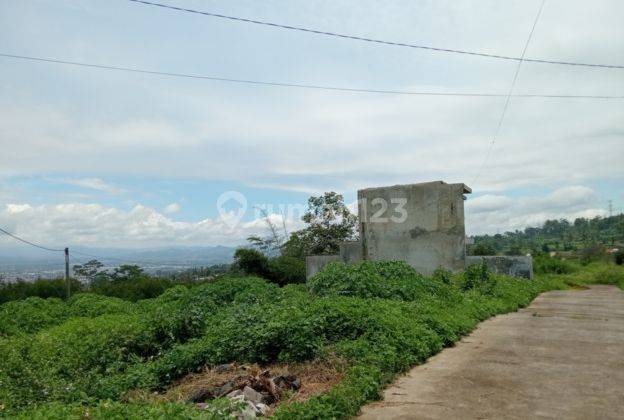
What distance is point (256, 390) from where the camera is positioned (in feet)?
16.7

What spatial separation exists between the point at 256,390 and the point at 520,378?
109 inches

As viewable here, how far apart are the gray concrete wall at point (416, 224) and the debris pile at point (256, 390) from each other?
33.9ft

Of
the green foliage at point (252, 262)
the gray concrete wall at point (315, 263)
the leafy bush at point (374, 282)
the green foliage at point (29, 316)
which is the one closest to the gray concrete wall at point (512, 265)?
the gray concrete wall at point (315, 263)

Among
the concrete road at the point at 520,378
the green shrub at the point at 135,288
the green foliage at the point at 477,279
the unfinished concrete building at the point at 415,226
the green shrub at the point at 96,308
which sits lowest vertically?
the green shrub at the point at 135,288

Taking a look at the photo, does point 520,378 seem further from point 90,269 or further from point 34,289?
point 90,269

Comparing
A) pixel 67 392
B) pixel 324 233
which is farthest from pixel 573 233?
pixel 67 392

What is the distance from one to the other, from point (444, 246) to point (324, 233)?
1072cm

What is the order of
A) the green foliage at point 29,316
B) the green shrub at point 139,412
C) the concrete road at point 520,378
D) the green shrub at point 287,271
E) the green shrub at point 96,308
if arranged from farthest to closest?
the green shrub at point 287,271 < the green shrub at point 96,308 < the green foliage at point 29,316 < the concrete road at point 520,378 < the green shrub at point 139,412

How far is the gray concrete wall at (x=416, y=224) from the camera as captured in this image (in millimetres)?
14977

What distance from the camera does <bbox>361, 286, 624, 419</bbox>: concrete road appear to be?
4.59 metres

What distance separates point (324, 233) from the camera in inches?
997

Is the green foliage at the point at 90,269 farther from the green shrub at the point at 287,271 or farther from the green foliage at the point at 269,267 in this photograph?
the green shrub at the point at 287,271

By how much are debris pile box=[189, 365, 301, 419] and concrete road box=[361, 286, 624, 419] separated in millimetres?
893

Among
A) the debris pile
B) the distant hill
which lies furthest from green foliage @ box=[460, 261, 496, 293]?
the distant hill
